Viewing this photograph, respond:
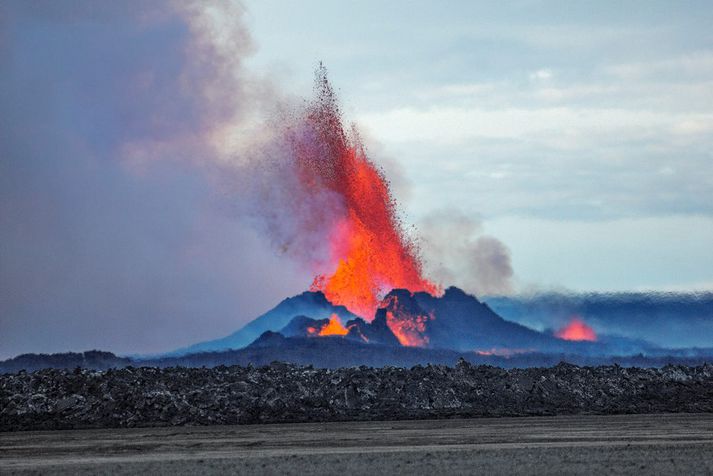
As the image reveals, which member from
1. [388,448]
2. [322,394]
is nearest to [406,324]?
[322,394]

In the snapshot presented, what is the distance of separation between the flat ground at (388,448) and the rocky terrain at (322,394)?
2954 millimetres

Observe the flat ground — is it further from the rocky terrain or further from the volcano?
the volcano

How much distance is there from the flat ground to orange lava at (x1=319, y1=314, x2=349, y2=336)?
39769 mm

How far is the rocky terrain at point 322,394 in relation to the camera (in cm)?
4247

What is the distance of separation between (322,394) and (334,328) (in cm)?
3547

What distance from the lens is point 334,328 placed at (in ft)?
267

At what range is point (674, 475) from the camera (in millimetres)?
25531

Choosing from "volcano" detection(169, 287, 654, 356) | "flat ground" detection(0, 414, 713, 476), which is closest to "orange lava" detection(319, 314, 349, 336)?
"volcano" detection(169, 287, 654, 356)

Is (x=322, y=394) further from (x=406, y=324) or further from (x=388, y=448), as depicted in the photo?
(x=406, y=324)

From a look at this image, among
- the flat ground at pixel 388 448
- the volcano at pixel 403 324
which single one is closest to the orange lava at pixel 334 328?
the volcano at pixel 403 324

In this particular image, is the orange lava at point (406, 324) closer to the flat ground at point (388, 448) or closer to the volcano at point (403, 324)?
the volcano at point (403, 324)

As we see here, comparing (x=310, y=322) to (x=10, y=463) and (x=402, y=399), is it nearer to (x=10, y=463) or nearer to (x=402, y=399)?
(x=402, y=399)

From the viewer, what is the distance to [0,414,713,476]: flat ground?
2738cm

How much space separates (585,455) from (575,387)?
21061mm
